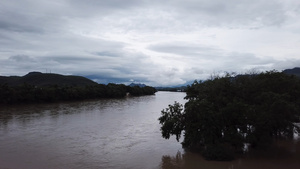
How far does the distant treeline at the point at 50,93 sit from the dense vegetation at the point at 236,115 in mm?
45165

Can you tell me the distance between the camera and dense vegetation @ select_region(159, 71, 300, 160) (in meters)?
15.9

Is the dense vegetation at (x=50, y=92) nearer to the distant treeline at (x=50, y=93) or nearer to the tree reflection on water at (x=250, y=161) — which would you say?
the distant treeline at (x=50, y=93)

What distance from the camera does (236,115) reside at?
54.3ft

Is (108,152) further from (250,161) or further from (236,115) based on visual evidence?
(250,161)

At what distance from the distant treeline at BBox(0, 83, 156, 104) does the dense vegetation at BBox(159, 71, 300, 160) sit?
45.2 m

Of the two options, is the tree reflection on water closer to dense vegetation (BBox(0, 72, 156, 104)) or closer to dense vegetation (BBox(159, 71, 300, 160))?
dense vegetation (BBox(159, 71, 300, 160))

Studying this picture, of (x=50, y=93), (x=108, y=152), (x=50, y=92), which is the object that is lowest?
(x=108, y=152)

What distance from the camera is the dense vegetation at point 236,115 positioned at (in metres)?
15.9

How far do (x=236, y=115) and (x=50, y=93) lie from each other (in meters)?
52.3

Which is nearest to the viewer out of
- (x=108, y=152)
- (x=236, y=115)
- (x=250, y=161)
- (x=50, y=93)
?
(x=250, y=161)

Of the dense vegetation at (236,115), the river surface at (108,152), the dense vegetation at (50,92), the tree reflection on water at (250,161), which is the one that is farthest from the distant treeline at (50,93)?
the tree reflection on water at (250,161)

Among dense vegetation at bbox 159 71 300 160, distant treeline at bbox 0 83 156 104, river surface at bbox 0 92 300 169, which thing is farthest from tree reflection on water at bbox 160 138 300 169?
distant treeline at bbox 0 83 156 104

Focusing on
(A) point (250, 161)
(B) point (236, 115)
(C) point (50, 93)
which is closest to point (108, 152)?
(B) point (236, 115)

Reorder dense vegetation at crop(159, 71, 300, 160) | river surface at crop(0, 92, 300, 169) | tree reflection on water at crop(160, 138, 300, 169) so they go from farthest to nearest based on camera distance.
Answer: river surface at crop(0, 92, 300, 169), dense vegetation at crop(159, 71, 300, 160), tree reflection on water at crop(160, 138, 300, 169)
